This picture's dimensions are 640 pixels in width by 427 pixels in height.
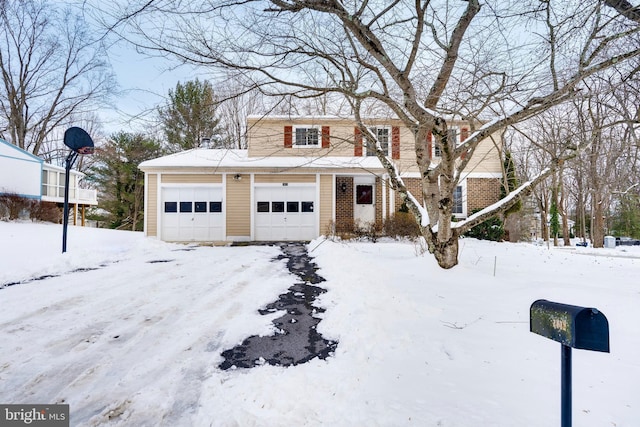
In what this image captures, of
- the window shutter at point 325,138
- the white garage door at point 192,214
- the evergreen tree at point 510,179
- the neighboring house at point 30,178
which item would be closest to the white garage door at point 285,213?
the white garage door at point 192,214

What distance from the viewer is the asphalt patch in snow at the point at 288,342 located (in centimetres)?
255

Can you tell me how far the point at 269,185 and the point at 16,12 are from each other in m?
18.4

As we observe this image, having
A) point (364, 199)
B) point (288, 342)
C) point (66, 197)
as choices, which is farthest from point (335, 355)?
point (364, 199)

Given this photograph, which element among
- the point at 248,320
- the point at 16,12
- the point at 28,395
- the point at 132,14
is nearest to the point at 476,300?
the point at 248,320

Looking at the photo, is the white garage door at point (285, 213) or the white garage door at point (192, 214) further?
the white garage door at point (285, 213)

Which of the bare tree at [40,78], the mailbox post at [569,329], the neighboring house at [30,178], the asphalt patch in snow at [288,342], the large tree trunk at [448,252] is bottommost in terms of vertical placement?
the asphalt patch in snow at [288,342]

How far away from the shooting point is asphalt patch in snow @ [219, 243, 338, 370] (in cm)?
255

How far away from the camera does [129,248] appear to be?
9.28 metres

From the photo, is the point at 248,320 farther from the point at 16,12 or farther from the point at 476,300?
the point at 16,12

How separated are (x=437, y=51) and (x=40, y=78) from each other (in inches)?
991

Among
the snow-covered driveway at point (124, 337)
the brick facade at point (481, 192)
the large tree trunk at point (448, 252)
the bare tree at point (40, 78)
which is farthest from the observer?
the bare tree at point (40, 78)

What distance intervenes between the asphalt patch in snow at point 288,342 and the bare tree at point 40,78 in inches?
826

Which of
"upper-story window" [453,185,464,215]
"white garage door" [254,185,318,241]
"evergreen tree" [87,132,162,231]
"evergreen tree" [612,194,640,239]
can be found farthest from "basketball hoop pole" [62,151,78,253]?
"evergreen tree" [612,194,640,239]

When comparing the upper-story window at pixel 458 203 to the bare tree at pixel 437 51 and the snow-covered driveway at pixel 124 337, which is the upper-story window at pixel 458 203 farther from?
the snow-covered driveway at pixel 124 337
